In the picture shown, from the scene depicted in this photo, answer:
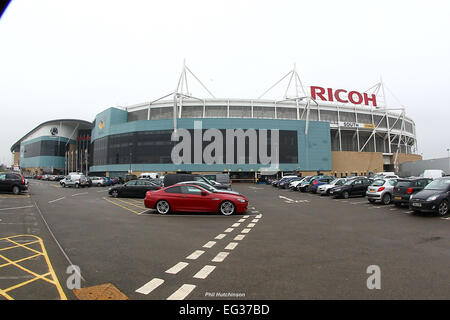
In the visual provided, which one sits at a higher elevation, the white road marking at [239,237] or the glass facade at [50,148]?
the glass facade at [50,148]

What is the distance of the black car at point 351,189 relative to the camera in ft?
59.4

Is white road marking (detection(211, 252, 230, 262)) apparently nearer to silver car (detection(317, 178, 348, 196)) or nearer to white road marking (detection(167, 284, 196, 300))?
white road marking (detection(167, 284, 196, 300))

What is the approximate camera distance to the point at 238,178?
54000 mm

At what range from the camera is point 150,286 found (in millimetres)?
3574

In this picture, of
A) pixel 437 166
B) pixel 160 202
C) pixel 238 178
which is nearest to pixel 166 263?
pixel 160 202

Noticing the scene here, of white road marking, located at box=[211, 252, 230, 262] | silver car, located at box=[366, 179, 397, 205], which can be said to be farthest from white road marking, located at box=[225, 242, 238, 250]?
silver car, located at box=[366, 179, 397, 205]

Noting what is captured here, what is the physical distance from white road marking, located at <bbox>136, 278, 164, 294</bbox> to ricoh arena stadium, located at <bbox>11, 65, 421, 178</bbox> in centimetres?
4907

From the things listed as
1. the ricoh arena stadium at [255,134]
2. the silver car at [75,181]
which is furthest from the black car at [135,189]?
the ricoh arena stadium at [255,134]

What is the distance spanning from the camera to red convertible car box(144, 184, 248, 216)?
35.3 ft

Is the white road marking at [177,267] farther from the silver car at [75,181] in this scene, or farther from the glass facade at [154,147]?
the glass facade at [154,147]

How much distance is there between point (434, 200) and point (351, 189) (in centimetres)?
862

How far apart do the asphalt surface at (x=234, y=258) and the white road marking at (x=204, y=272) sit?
0.06ft
